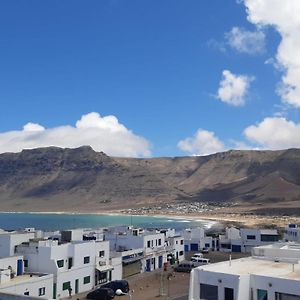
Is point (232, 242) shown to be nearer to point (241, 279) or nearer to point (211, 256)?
point (211, 256)

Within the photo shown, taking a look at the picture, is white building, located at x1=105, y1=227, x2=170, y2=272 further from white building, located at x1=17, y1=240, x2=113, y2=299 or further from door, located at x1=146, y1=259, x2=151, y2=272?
white building, located at x1=17, y1=240, x2=113, y2=299

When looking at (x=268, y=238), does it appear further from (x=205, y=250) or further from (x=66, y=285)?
(x=66, y=285)

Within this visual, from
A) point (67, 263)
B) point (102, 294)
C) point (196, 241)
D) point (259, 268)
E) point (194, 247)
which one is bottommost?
point (102, 294)

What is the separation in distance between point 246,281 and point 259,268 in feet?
8.71

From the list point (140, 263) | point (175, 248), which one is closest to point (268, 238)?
point (175, 248)

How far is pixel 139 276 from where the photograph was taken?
4988cm

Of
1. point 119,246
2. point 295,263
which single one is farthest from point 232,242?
point 295,263

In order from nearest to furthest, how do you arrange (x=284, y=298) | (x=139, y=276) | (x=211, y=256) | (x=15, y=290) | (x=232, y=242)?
(x=284, y=298) → (x=15, y=290) → (x=139, y=276) → (x=211, y=256) → (x=232, y=242)

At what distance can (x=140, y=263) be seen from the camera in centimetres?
5166

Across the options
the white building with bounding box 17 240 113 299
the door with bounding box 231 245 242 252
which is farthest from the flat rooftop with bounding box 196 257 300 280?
the door with bounding box 231 245 242 252

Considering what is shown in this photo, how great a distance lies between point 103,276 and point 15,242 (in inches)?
354

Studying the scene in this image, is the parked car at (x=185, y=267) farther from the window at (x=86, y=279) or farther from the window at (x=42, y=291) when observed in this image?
the window at (x=42, y=291)

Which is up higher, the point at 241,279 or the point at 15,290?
the point at 241,279

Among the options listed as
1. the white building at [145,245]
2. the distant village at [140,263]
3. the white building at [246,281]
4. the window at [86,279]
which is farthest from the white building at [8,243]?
the white building at [246,281]
